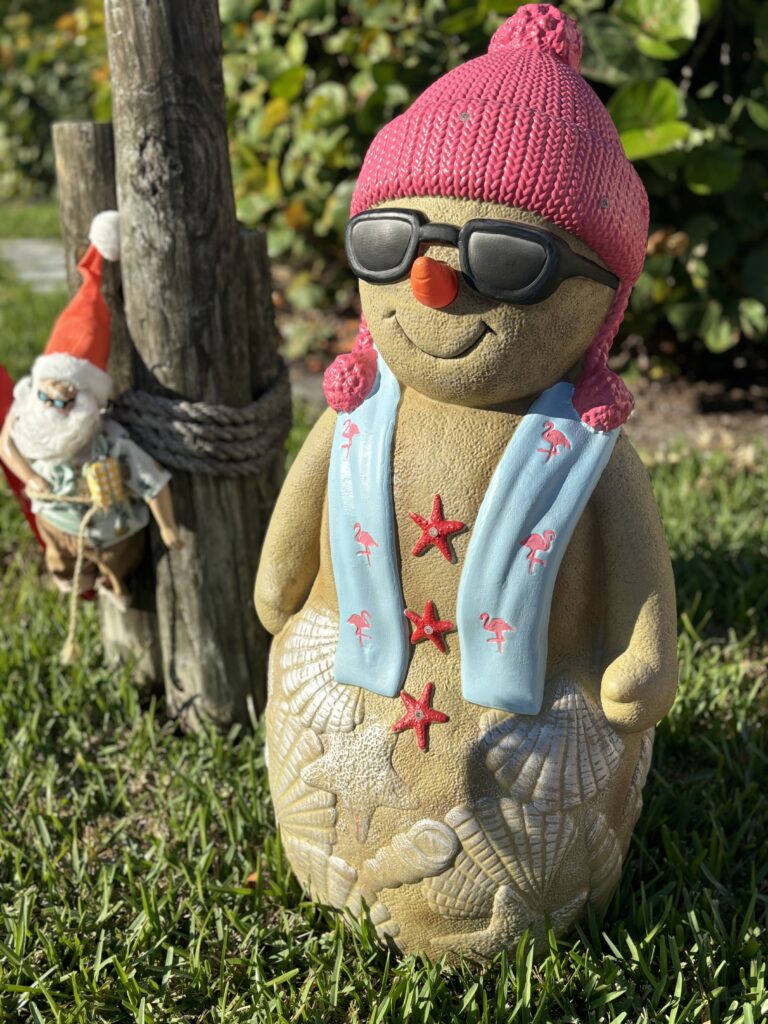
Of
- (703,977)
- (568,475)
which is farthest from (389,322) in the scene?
(703,977)

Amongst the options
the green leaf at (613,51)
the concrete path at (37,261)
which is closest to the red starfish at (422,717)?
the green leaf at (613,51)

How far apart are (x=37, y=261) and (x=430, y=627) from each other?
25.1 feet

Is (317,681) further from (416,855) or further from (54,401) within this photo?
(54,401)

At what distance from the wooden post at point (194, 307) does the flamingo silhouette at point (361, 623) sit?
83cm

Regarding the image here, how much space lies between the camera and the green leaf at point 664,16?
374 cm

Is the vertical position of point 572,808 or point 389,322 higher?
point 389,322

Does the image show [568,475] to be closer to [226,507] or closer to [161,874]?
[226,507]

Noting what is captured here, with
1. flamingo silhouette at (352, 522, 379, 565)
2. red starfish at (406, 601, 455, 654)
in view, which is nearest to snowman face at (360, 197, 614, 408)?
flamingo silhouette at (352, 522, 379, 565)

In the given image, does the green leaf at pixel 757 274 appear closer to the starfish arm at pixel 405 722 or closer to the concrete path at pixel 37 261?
the starfish arm at pixel 405 722

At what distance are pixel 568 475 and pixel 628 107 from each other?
107 inches

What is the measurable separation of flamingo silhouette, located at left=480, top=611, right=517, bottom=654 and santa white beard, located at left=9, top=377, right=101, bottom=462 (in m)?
1.10

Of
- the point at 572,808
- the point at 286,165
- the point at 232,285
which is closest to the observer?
the point at 572,808

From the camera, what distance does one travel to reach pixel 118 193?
7.77 ft

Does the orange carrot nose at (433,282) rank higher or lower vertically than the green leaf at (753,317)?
higher
